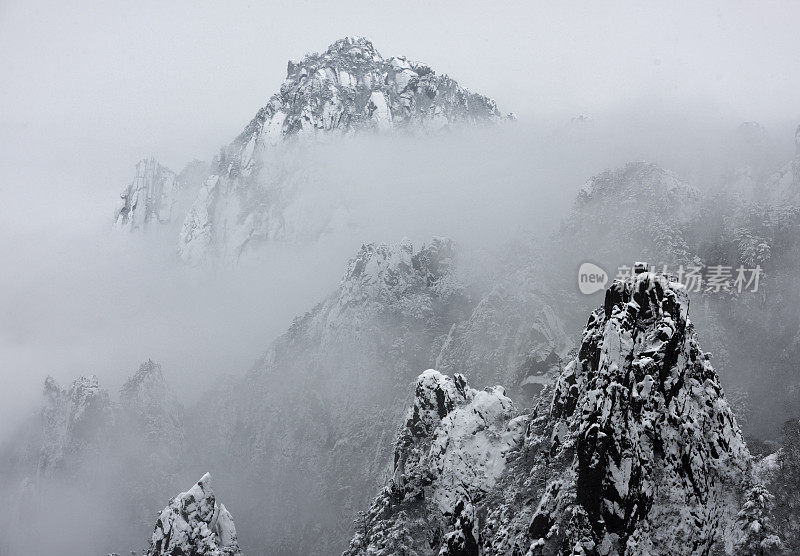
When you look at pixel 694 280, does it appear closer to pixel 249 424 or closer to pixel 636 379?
pixel 636 379

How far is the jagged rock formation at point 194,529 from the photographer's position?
50.0 meters

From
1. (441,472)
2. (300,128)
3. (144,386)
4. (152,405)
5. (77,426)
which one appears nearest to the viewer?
(441,472)

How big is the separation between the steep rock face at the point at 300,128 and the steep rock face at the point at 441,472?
128 metres

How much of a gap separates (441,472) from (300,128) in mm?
145526

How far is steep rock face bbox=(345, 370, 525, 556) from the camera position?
37.2 metres

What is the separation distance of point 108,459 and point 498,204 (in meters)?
112

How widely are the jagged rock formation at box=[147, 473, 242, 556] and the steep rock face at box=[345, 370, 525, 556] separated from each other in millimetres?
15824

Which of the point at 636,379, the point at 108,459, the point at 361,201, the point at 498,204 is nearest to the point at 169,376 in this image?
the point at 108,459

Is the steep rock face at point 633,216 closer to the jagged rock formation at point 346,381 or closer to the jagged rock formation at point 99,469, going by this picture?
the jagged rock formation at point 346,381

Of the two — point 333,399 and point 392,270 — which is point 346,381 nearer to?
point 333,399

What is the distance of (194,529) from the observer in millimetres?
51000

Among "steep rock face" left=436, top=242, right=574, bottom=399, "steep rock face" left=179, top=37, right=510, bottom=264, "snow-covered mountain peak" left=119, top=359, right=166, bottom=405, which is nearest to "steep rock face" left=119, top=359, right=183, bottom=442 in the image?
"snow-covered mountain peak" left=119, top=359, right=166, bottom=405

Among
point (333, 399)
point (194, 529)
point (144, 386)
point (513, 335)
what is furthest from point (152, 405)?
point (194, 529)

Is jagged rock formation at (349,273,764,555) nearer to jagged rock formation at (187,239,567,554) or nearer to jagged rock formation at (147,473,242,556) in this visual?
jagged rock formation at (147,473,242,556)
